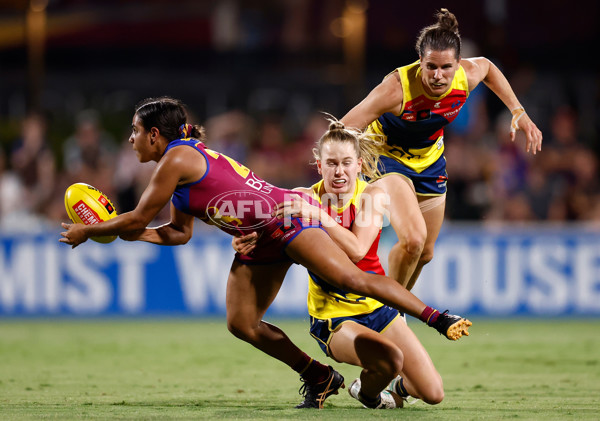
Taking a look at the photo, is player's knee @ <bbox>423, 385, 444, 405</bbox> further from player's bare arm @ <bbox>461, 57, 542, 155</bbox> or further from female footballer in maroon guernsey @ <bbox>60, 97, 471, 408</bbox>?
player's bare arm @ <bbox>461, 57, 542, 155</bbox>

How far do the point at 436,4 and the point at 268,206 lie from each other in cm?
1371

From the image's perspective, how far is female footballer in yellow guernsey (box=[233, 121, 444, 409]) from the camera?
566 cm

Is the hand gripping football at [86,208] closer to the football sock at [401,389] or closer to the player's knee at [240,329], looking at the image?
the player's knee at [240,329]

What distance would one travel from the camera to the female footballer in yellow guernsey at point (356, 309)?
5.66 m

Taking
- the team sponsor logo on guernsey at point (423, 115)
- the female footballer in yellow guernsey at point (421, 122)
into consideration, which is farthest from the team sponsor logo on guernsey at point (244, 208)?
the team sponsor logo on guernsey at point (423, 115)

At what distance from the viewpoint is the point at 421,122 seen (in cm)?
667

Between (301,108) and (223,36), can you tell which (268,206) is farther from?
(223,36)

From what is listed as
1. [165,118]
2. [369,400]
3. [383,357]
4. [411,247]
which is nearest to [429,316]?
[383,357]

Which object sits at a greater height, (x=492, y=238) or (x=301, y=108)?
(x=301, y=108)

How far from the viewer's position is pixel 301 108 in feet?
50.8

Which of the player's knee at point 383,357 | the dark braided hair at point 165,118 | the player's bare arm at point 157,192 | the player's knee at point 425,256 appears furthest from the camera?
the player's knee at point 425,256

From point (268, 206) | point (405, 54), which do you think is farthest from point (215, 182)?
point (405, 54)

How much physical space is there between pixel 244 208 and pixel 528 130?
227 cm

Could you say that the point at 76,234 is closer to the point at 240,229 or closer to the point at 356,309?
the point at 240,229
